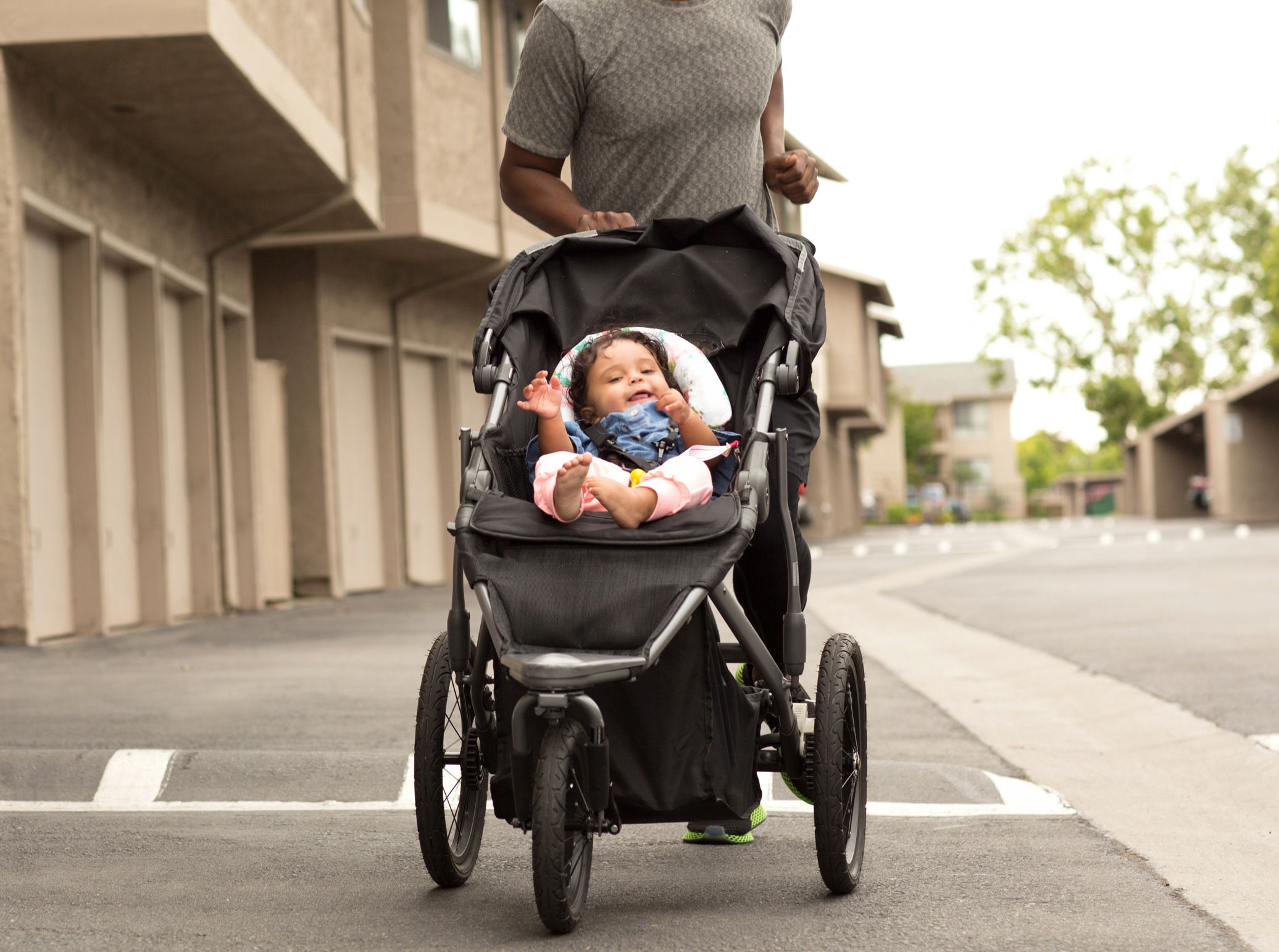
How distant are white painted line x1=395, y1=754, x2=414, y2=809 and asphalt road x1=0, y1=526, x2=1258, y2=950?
0.03m

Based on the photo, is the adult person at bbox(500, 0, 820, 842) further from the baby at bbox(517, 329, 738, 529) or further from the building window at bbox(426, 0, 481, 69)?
the building window at bbox(426, 0, 481, 69)

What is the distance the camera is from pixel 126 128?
12.0 m

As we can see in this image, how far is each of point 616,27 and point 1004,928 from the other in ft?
7.70

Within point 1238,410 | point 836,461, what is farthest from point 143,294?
point 836,461

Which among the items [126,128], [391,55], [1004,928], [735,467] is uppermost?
[391,55]

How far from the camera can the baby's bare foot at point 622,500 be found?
3.30 metres

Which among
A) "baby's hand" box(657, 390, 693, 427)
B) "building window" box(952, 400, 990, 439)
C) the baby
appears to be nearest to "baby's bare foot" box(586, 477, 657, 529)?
the baby

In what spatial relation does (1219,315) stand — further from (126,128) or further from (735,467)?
(735,467)

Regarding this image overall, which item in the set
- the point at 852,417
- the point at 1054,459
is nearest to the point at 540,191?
the point at 852,417

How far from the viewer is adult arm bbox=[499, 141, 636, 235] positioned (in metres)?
4.35

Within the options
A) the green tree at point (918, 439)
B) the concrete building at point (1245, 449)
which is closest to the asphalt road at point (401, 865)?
the concrete building at point (1245, 449)

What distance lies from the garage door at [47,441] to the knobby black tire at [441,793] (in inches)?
275

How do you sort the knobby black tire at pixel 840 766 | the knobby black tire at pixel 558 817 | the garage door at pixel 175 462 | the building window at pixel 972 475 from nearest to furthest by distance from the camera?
1. the knobby black tire at pixel 558 817
2. the knobby black tire at pixel 840 766
3. the garage door at pixel 175 462
4. the building window at pixel 972 475

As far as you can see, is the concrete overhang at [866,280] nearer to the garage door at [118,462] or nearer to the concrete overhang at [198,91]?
the concrete overhang at [198,91]
